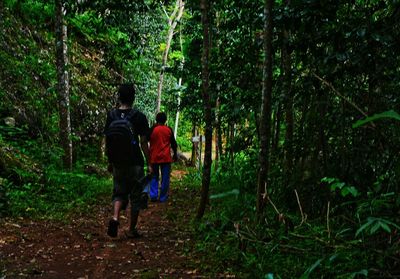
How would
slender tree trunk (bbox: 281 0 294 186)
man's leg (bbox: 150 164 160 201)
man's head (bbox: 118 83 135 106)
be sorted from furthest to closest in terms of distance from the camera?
man's leg (bbox: 150 164 160 201) → man's head (bbox: 118 83 135 106) → slender tree trunk (bbox: 281 0 294 186)

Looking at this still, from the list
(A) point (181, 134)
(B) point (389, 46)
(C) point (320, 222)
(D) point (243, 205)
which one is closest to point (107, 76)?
(D) point (243, 205)

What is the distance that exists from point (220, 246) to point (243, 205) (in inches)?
68.9

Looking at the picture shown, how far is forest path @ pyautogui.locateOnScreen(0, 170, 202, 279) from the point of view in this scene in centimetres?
459

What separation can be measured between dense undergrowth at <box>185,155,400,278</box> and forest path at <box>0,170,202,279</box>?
0.41 m

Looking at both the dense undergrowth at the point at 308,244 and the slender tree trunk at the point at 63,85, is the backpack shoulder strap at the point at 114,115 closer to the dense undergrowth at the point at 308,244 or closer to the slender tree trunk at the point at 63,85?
the dense undergrowth at the point at 308,244

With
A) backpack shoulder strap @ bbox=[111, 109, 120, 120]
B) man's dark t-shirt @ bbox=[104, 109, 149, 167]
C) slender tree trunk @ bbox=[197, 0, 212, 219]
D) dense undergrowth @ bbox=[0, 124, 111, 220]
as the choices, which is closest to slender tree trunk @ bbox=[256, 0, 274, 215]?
man's dark t-shirt @ bbox=[104, 109, 149, 167]

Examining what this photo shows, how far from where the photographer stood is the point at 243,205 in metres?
6.70

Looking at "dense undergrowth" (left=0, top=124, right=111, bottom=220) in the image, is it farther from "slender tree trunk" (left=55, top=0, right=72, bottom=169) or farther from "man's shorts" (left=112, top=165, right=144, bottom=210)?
"man's shorts" (left=112, top=165, right=144, bottom=210)

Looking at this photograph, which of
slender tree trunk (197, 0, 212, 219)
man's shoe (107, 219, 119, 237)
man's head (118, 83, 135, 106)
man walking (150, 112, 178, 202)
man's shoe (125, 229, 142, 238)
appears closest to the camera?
man's shoe (107, 219, 119, 237)

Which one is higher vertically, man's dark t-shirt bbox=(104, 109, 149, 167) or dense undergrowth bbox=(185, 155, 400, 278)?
man's dark t-shirt bbox=(104, 109, 149, 167)

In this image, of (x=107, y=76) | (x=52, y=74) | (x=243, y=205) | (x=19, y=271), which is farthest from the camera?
(x=107, y=76)

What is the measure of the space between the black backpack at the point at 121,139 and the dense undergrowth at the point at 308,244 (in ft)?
4.85

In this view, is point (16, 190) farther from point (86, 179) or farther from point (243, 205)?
point (243, 205)

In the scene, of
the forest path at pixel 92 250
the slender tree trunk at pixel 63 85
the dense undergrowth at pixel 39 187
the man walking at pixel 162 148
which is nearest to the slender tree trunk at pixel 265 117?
the forest path at pixel 92 250
